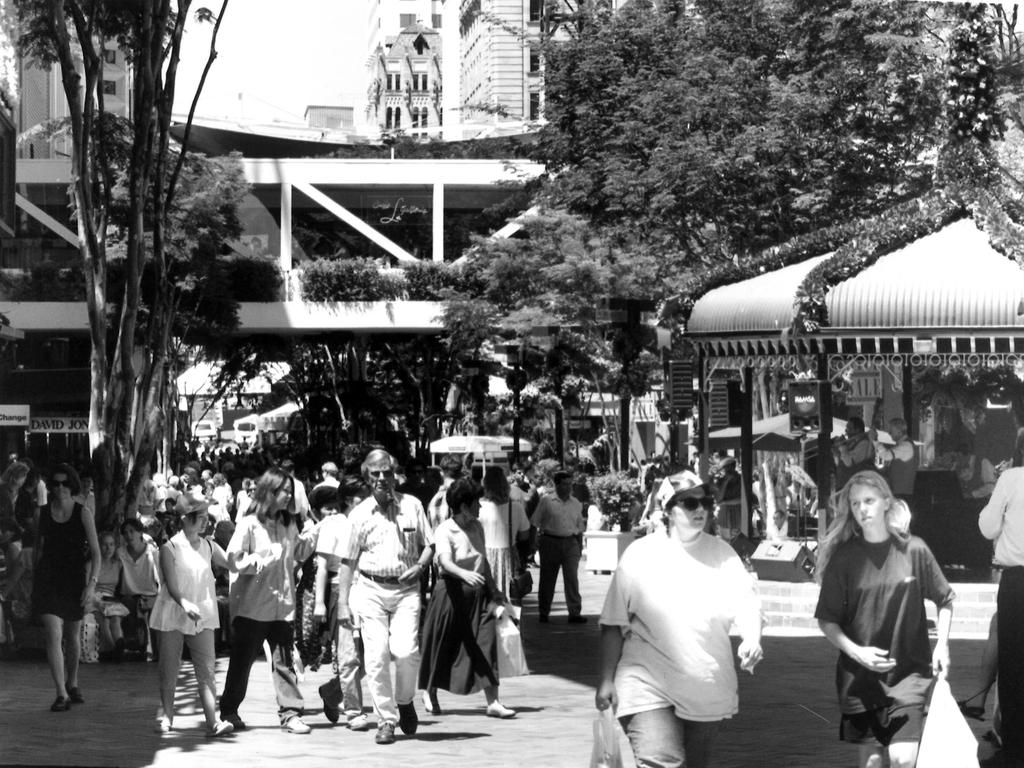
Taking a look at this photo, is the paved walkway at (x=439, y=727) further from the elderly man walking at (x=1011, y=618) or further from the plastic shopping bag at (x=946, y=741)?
the plastic shopping bag at (x=946, y=741)

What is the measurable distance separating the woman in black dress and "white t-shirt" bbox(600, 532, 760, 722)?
4.97 meters

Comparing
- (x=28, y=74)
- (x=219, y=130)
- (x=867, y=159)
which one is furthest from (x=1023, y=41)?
(x=219, y=130)

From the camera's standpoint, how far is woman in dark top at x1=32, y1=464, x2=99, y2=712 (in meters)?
12.9

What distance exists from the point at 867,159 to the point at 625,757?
695 inches

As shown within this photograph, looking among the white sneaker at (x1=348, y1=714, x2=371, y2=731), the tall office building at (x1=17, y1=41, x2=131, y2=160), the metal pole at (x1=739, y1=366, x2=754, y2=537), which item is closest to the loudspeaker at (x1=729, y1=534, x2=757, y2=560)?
the metal pole at (x1=739, y1=366, x2=754, y2=537)

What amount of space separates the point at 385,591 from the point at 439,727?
124 centimetres

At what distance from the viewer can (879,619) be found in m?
7.28

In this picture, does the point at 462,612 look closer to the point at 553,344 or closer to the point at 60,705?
the point at 60,705

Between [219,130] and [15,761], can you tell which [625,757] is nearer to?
[15,761]

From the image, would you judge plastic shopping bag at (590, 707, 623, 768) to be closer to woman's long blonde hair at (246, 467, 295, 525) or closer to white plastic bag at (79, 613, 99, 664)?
woman's long blonde hair at (246, 467, 295, 525)

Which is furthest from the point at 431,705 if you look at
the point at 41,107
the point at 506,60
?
the point at 506,60

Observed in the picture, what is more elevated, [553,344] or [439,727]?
[553,344]

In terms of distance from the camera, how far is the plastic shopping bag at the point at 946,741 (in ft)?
22.5

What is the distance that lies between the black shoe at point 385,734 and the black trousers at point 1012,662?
12.9 ft
